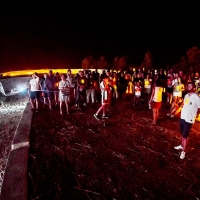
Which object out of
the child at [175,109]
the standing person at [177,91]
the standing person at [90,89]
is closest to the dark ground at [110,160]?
the child at [175,109]

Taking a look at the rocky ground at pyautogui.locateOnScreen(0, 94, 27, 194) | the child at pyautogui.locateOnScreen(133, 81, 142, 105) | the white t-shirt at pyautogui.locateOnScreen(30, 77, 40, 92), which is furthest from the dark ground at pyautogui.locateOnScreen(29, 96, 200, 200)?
the child at pyautogui.locateOnScreen(133, 81, 142, 105)

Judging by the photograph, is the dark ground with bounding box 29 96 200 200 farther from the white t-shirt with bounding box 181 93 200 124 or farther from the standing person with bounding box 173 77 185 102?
the standing person with bounding box 173 77 185 102

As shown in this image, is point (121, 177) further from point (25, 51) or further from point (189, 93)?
point (25, 51)

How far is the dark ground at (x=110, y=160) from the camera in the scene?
470 centimetres

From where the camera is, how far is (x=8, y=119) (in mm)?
11008

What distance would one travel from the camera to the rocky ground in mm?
7074

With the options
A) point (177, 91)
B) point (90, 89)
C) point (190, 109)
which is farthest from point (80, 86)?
point (190, 109)

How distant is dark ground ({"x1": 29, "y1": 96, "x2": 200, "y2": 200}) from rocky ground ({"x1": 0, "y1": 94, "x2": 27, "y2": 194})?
980 mm

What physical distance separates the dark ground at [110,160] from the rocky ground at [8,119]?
98 centimetres

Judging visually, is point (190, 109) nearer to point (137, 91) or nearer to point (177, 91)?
point (177, 91)

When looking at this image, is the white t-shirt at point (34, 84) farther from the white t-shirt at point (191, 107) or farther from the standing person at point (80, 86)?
the white t-shirt at point (191, 107)

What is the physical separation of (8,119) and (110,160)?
7.23 metres

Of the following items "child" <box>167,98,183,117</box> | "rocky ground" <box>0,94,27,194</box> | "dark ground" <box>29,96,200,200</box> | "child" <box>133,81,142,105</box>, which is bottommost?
"rocky ground" <box>0,94,27,194</box>

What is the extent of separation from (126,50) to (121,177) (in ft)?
190
